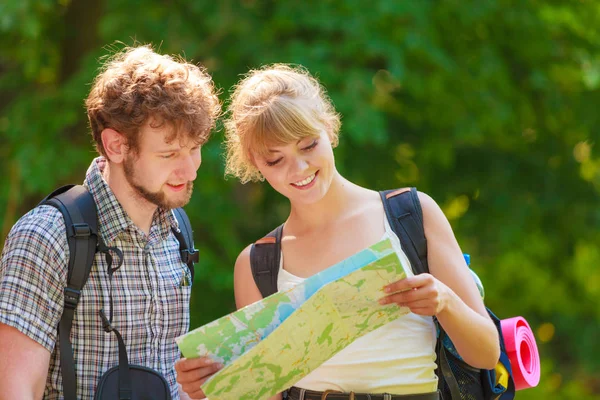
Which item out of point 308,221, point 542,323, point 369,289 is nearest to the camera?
point 369,289

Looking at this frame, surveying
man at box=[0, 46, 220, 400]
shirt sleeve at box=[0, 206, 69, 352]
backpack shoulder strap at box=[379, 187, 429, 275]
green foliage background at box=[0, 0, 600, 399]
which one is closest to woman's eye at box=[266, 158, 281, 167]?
man at box=[0, 46, 220, 400]

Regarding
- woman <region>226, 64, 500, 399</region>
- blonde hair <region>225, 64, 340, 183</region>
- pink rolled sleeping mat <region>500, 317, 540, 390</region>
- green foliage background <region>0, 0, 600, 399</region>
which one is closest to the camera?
woman <region>226, 64, 500, 399</region>

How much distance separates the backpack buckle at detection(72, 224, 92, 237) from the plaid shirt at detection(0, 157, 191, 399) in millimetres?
36

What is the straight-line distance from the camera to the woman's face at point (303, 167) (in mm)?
2553

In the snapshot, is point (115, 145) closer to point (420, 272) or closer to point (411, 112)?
point (420, 272)

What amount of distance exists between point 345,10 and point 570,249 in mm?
2968

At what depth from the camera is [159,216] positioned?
8.98ft

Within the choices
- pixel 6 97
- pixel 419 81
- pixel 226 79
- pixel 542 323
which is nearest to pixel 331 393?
pixel 226 79

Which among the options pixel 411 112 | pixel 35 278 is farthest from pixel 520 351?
pixel 411 112

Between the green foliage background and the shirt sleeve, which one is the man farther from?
the green foliage background

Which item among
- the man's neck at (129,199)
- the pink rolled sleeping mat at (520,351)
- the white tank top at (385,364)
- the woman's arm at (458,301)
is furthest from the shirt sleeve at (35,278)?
the pink rolled sleeping mat at (520,351)

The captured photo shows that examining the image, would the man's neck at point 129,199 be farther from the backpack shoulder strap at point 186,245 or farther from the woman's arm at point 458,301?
the woman's arm at point 458,301

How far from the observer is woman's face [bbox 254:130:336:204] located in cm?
255

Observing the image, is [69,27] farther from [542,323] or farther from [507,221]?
[542,323]
